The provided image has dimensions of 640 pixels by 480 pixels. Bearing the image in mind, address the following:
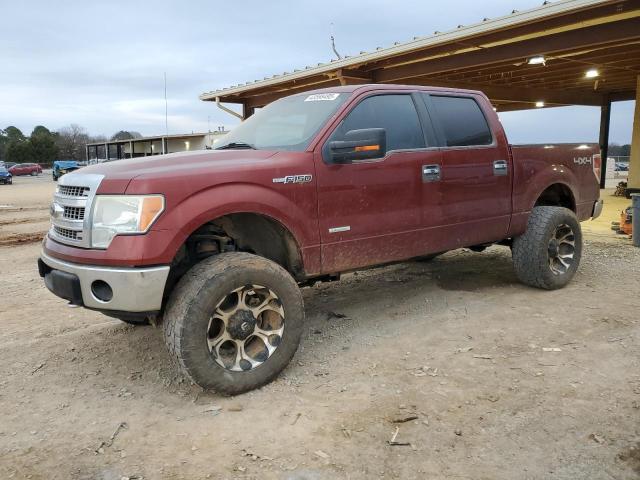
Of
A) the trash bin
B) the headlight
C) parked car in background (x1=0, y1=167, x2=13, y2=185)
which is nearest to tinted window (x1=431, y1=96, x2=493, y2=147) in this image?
the headlight

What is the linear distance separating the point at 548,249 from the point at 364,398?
3151 mm

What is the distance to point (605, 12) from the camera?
8.40 m

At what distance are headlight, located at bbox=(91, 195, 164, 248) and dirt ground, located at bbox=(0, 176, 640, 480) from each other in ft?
3.64

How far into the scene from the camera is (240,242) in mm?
3875

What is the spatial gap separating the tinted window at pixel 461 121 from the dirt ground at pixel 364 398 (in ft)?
5.24

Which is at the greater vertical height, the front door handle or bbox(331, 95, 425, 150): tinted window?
bbox(331, 95, 425, 150): tinted window

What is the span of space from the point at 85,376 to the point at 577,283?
5.06 m

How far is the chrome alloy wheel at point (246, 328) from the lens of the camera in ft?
11.1

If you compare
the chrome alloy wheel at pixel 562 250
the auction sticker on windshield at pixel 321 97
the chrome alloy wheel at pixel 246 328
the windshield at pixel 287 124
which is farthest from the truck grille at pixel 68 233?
the chrome alloy wheel at pixel 562 250

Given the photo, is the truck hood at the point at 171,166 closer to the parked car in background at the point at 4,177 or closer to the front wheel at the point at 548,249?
the front wheel at the point at 548,249

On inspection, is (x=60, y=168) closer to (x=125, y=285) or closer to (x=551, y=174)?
(x=551, y=174)

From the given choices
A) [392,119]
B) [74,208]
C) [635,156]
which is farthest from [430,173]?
[635,156]

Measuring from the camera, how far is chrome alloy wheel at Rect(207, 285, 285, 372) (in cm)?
338

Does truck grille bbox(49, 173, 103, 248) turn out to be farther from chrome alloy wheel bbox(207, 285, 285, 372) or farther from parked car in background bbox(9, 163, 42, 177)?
parked car in background bbox(9, 163, 42, 177)
